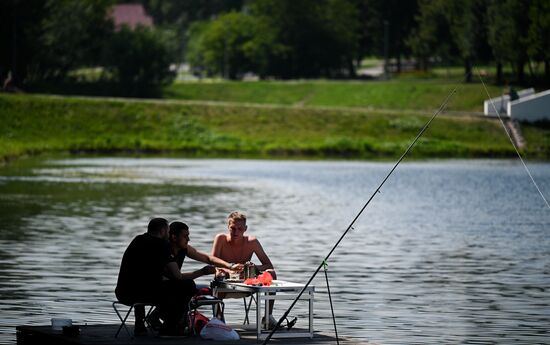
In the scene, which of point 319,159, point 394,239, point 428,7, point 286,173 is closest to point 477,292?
point 394,239

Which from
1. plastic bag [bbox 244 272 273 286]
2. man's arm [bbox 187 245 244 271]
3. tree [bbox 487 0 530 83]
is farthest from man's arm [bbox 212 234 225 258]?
tree [bbox 487 0 530 83]

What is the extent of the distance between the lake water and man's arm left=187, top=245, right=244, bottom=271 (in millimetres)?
2153

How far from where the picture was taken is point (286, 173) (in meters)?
66.8

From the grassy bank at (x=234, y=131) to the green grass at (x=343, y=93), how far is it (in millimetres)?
14848

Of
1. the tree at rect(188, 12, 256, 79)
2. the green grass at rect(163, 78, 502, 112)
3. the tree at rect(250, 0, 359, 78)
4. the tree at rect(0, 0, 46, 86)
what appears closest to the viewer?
the tree at rect(0, 0, 46, 86)

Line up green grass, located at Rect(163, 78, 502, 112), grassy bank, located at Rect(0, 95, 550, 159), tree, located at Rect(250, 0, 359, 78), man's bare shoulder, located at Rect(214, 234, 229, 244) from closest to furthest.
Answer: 1. man's bare shoulder, located at Rect(214, 234, 229, 244)
2. grassy bank, located at Rect(0, 95, 550, 159)
3. green grass, located at Rect(163, 78, 502, 112)
4. tree, located at Rect(250, 0, 359, 78)

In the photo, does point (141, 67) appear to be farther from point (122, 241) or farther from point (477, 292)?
point (477, 292)

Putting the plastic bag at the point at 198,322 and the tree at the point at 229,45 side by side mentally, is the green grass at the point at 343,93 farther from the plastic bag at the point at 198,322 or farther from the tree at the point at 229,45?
the plastic bag at the point at 198,322

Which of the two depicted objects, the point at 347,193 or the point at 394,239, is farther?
the point at 347,193

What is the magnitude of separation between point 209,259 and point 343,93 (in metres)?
104

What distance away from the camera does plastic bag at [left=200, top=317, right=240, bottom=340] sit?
57.5 feet

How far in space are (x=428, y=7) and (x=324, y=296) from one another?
11294 centimetres

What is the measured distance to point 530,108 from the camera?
3755 inches

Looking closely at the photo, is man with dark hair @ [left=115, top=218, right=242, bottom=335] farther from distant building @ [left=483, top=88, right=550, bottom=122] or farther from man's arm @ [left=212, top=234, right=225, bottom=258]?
distant building @ [left=483, top=88, right=550, bottom=122]
